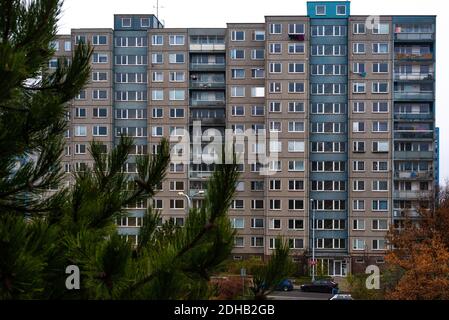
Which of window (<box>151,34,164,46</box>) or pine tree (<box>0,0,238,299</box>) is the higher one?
window (<box>151,34,164,46</box>)

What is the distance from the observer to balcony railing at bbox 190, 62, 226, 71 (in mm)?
60000

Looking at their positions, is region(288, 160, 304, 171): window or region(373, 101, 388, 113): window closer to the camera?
region(288, 160, 304, 171): window

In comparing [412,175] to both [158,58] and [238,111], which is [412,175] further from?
[158,58]

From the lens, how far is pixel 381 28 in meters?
58.8

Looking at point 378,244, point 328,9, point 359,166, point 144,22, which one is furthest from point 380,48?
point 144,22

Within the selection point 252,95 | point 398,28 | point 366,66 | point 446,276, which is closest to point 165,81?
point 252,95

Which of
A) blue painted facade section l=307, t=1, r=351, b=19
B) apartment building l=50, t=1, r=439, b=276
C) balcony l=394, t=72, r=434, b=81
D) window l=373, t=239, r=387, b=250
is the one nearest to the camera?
window l=373, t=239, r=387, b=250

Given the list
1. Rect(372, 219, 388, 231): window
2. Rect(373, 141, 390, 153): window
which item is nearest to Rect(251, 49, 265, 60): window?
Rect(373, 141, 390, 153): window

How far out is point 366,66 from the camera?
2312 inches

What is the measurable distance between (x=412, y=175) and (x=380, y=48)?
12.7 metres

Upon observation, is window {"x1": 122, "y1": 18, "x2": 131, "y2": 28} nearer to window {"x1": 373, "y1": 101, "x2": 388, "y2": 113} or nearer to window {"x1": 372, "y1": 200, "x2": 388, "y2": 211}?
window {"x1": 373, "y1": 101, "x2": 388, "y2": 113}

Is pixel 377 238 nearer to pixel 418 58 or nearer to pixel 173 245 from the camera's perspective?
pixel 418 58

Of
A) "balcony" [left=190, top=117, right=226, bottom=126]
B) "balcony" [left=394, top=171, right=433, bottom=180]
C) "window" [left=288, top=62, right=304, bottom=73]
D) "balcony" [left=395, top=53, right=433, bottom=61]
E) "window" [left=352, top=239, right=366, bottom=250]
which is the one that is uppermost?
"balcony" [left=395, top=53, right=433, bottom=61]

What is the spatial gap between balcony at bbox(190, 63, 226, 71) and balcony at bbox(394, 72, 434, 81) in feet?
56.5
